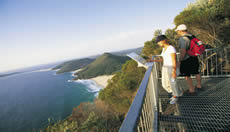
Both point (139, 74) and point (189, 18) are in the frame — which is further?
point (139, 74)

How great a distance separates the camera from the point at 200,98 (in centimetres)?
246

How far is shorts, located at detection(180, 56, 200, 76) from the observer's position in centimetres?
238

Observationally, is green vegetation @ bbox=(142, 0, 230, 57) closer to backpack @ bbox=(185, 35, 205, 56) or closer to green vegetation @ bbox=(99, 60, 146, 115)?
green vegetation @ bbox=(99, 60, 146, 115)

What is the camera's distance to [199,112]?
2039 mm

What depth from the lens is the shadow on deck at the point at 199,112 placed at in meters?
1.74

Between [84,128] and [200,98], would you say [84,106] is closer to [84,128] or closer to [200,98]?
[84,128]

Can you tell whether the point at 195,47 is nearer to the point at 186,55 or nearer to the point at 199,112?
the point at 186,55

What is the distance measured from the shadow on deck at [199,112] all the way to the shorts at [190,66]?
560 millimetres

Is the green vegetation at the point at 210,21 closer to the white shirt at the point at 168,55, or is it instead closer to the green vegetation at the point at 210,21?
the green vegetation at the point at 210,21

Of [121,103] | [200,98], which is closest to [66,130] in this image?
[121,103]

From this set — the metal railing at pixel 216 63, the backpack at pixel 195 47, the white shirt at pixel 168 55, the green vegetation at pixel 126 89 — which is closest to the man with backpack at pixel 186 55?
the backpack at pixel 195 47

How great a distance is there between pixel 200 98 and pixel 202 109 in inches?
17.4

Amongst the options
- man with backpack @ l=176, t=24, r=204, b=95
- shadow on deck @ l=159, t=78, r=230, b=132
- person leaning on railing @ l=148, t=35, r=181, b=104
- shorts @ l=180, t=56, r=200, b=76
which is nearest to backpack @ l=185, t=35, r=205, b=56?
man with backpack @ l=176, t=24, r=204, b=95

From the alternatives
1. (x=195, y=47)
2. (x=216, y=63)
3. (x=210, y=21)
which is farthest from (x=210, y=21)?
(x=195, y=47)
